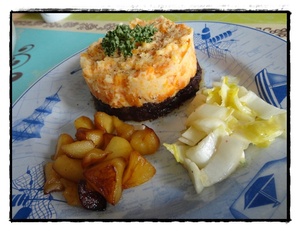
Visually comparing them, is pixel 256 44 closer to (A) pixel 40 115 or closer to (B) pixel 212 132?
(B) pixel 212 132

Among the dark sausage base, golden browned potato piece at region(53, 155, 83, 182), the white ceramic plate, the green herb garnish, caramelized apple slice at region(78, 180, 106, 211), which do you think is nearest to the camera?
the white ceramic plate

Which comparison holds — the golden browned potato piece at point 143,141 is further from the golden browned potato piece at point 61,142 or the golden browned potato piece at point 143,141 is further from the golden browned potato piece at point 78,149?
the golden browned potato piece at point 61,142

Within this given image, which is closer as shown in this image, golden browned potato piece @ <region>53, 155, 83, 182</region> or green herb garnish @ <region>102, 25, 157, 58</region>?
golden browned potato piece @ <region>53, 155, 83, 182</region>

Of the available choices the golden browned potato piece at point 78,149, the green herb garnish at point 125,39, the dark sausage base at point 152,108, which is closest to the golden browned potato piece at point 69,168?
the golden browned potato piece at point 78,149

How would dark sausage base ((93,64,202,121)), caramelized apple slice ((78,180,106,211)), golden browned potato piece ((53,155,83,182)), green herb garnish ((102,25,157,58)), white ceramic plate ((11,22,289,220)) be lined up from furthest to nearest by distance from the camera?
dark sausage base ((93,64,202,121)) < green herb garnish ((102,25,157,58)) < golden browned potato piece ((53,155,83,182)) < caramelized apple slice ((78,180,106,211)) < white ceramic plate ((11,22,289,220))

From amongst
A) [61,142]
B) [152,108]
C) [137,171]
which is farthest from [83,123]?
[137,171]

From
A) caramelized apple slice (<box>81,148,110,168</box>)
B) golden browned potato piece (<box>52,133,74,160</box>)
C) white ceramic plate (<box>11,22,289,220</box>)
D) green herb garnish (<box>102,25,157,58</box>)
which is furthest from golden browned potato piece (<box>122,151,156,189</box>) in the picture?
green herb garnish (<box>102,25,157,58</box>)

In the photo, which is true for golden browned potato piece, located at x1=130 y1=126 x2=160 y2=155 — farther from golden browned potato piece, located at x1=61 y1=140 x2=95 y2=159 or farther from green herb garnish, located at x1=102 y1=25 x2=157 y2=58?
green herb garnish, located at x1=102 y1=25 x2=157 y2=58
